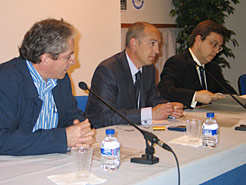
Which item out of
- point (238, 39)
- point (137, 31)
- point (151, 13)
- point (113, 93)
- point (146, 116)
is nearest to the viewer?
point (146, 116)

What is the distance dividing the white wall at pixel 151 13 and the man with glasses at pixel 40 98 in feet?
10.9

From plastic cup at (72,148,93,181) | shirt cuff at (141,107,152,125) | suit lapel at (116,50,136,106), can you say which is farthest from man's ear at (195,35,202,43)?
plastic cup at (72,148,93,181)

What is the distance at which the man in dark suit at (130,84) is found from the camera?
251 cm

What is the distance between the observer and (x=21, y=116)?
1.91 metres

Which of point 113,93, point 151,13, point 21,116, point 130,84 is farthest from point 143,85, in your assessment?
point 151,13

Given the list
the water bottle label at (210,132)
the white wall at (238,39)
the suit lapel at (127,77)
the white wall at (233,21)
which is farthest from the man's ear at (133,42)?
the white wall at (238,39)

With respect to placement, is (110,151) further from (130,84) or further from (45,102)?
(130,84)

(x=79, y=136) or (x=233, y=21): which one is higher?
(x=233, y=21)

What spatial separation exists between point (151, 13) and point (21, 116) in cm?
414

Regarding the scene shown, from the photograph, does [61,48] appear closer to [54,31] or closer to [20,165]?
[54,31]

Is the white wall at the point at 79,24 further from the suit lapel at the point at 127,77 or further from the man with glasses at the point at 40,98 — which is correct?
the man with glasses at the point at 40,98

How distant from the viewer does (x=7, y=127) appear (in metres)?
1.76

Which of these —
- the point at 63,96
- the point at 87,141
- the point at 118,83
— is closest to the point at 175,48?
the point at 118,83

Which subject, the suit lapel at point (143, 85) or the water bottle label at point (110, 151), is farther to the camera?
the suit lapel at point (143, 85)
